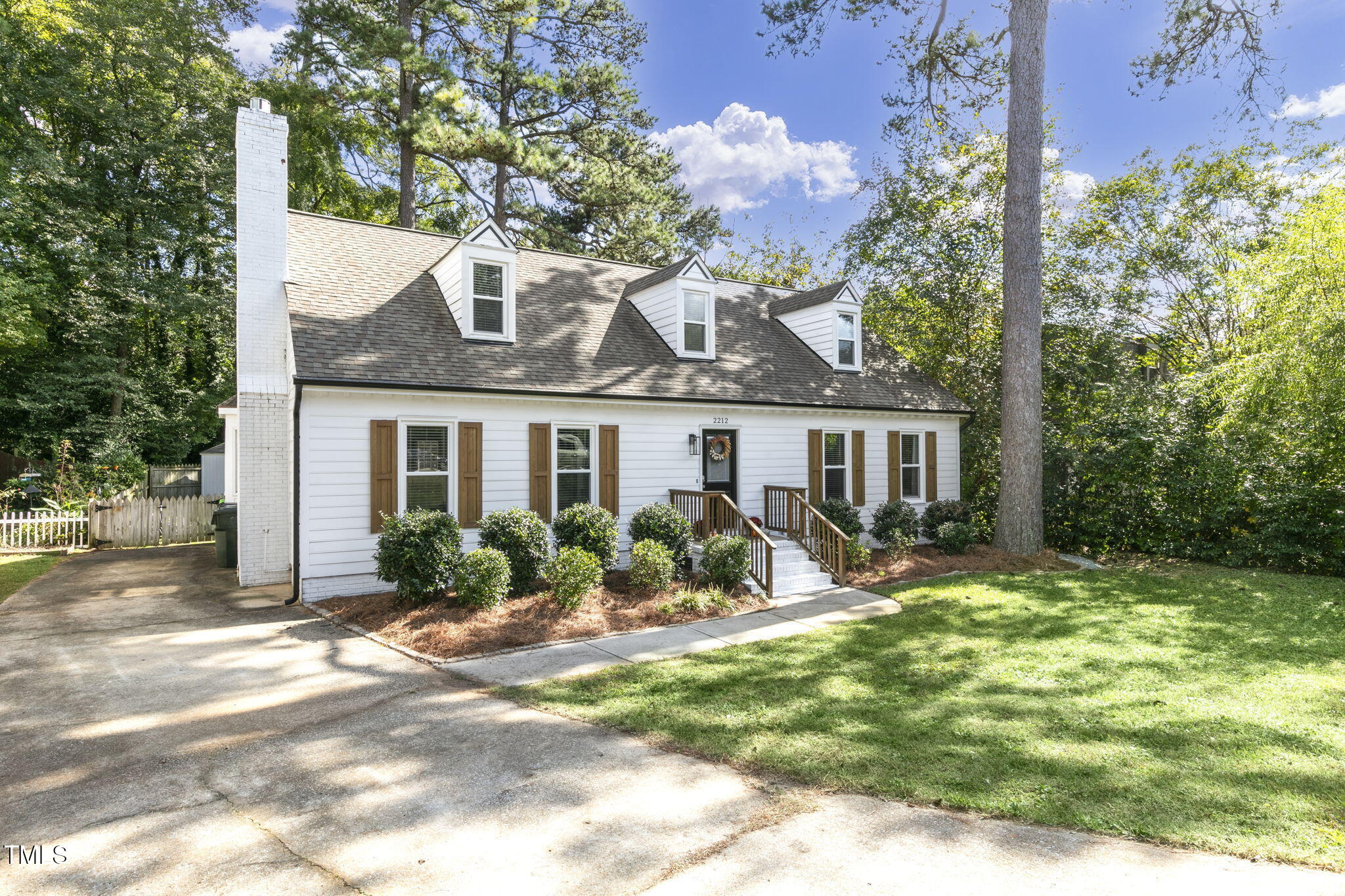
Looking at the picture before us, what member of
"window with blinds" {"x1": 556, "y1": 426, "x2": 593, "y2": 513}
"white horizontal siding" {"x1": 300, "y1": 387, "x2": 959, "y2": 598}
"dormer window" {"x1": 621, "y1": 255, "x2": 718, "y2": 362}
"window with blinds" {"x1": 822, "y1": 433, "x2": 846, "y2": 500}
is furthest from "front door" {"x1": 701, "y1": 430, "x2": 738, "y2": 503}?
"window with blinds" {"x1": 556, "y1": 426, "x2": 593, "y2": 513}

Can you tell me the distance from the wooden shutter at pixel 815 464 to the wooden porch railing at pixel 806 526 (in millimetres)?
716

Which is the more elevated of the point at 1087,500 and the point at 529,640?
the point at 1087,500

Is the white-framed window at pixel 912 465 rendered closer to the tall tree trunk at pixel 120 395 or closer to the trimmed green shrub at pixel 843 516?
the trimmed green shrub at pixel 843 516

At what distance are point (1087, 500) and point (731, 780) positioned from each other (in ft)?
42.3

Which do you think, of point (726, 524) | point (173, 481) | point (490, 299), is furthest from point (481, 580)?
point (173, 481)

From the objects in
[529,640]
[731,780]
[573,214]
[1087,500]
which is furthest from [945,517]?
[573,214]

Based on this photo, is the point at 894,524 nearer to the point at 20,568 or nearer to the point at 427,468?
the point at 427,468

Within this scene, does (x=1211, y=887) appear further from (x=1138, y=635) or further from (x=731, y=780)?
(x=1138, y=635)

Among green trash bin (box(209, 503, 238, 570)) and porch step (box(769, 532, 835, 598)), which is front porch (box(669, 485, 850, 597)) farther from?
green trash bin (box(209, 503, 238, 570))

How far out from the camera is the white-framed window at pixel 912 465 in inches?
586

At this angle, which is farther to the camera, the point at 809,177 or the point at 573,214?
the point at 809,177

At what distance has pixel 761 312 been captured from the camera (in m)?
16.1

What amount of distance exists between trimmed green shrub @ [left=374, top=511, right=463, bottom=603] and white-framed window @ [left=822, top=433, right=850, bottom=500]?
8002 mm

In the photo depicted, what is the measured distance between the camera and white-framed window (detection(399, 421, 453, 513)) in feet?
31.3
